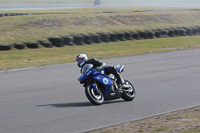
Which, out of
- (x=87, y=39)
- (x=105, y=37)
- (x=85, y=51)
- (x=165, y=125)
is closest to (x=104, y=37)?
(x=105, y=37)

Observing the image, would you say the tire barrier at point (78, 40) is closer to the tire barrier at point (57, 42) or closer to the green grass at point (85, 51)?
the green grass at point (85, 51)

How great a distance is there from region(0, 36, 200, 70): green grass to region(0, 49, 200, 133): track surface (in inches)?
81.8

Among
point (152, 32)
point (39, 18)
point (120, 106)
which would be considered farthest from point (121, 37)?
point (120, 106)

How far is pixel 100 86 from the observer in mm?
8055

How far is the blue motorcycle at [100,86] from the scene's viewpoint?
25.6 feet

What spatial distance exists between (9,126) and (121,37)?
1851cm

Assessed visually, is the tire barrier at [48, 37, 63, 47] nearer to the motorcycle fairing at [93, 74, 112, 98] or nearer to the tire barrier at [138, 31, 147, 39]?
the tire barrier at [138, 31, 147, 39]

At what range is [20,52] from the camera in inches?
750

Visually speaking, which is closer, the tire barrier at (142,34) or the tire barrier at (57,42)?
the tire barrier at (57,42)

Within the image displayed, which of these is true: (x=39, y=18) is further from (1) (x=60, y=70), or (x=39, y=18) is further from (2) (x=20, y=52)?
(1) (x=60, y=70)

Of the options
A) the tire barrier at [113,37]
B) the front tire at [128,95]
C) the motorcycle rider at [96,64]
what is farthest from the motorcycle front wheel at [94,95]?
the tire barrier at [113,37]

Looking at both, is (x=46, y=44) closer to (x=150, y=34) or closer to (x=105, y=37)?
(x=105, y=37)

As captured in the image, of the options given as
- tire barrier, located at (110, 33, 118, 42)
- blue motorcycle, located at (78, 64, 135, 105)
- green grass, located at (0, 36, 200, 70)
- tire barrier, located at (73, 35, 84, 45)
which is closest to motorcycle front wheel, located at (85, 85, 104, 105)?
blue motorcycle, located at (78, 64, 135, 105)

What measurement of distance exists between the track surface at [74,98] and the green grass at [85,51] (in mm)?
2079
